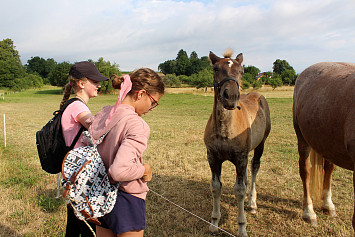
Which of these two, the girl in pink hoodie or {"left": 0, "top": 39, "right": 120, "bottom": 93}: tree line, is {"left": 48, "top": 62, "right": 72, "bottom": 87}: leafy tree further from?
the girl in pink hoodie

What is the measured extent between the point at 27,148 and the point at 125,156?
24.7ft

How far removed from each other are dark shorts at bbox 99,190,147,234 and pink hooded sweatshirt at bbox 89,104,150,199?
0.05 m

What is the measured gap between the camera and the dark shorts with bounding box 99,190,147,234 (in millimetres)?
1668

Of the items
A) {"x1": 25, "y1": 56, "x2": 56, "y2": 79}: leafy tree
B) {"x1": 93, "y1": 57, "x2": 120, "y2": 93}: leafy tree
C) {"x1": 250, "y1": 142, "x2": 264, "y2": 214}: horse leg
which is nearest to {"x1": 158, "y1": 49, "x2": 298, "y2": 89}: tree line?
{"x1": 93, "y1": 57, "x2": 120, "y2": 93}: leafy tree

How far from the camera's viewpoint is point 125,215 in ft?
5.52

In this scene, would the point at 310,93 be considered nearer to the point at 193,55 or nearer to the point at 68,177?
the point at 68,177

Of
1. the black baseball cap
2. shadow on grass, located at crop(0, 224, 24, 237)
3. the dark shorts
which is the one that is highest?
the black baseball cap

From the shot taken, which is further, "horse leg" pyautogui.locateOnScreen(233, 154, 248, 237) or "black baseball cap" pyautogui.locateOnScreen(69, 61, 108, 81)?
"horse leg" pyautogui.locateOnScreen(233, 154, 248, 237)

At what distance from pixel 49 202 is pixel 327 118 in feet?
13.9

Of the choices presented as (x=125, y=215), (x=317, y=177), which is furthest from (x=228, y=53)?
(x=125, y=215)

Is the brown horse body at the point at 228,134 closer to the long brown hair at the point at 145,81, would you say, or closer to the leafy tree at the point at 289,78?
the long brown hair at the point at 145,81

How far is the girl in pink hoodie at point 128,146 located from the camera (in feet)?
5.11

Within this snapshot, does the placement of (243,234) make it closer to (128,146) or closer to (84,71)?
(128,146)

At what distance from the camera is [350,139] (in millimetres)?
2354
